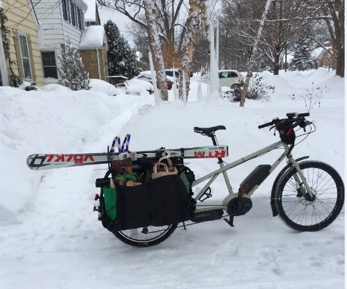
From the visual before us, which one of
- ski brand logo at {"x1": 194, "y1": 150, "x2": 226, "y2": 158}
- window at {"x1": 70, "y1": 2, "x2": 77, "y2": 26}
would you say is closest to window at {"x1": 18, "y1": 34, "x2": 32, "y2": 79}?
window at {"x1": 70, "y1": 2, "x2": 77, "y2": 26}

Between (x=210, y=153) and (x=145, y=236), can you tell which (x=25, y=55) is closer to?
(x=145, y=236)

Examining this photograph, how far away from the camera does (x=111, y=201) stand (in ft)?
9.12

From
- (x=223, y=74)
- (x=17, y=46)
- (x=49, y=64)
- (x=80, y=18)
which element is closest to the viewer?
(x=17, y=46)

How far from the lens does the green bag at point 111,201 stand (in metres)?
2.78

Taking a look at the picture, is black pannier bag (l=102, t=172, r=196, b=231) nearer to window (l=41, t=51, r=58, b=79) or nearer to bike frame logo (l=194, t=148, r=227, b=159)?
bike frame logo (l=194, t=148, r=227, b=159)

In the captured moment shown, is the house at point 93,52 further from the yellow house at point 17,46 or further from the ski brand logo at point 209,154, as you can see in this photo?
the ski brand logo at point 209,154

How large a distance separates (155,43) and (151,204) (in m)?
4.56

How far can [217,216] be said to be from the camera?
3078 mm

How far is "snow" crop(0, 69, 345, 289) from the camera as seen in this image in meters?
2.60

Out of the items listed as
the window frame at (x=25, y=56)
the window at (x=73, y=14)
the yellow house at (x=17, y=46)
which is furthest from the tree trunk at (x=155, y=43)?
the window at (x=73, y=14)

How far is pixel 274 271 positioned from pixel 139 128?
9.20ft

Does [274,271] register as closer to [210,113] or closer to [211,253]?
[211,253]

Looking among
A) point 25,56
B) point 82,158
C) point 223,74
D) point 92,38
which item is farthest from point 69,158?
point 92,38

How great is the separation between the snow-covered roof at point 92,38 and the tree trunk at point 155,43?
16.3 m
